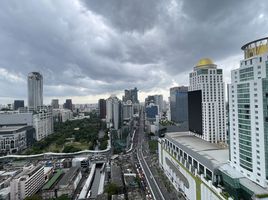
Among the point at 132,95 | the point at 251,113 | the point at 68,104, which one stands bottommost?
the point at 251,113

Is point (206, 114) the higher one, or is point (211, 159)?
point (206, 114)

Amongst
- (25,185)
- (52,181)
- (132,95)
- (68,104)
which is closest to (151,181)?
(52,181)

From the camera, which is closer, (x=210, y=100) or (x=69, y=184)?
(x=69, y=184)

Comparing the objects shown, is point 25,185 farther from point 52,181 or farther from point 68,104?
point 68,104

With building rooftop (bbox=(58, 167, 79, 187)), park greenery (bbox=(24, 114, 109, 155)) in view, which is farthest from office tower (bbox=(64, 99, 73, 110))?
building rooftop (bbox=(58, 167, 79, 187))

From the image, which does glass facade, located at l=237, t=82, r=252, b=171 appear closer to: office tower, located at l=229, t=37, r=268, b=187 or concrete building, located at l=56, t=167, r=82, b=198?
office tower, located at l=229, t=37, r=268, b=187

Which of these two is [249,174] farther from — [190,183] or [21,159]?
[21,159]

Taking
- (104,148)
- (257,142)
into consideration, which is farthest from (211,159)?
(104,148)
